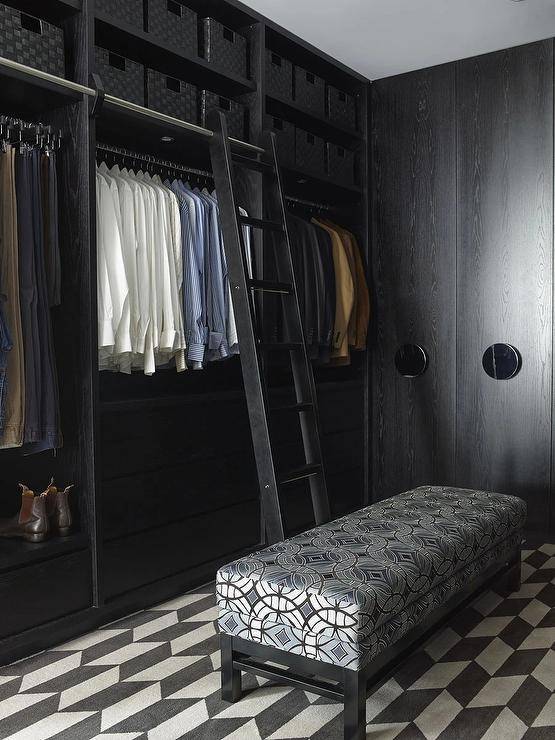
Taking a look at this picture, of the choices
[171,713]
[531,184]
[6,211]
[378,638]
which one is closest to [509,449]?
[531,184]

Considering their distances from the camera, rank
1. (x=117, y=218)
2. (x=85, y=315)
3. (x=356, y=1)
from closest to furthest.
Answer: (x=85, y=315), (x=117, y=218), (x=356, y=1)

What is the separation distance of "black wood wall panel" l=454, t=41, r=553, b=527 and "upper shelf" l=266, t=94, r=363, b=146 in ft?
2.13

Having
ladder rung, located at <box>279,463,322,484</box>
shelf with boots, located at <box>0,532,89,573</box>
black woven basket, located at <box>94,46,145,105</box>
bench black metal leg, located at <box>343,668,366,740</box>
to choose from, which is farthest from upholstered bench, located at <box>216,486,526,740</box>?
black woven basket, located at <box>94,46,145,105</box>

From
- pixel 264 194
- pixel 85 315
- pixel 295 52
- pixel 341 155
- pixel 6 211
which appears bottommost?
pixel 85 315

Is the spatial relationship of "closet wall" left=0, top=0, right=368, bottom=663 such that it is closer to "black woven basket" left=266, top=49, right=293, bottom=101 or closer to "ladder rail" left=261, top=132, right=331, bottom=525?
"black woven basket" left=266, top=49, right=293, bottom=101

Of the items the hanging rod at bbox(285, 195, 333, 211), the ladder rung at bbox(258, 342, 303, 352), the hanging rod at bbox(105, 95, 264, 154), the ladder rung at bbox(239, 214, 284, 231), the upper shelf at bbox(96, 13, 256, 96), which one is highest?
the upper shelf at bbox(96, 13, 256, 96)

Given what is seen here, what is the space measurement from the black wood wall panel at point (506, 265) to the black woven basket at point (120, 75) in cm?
196

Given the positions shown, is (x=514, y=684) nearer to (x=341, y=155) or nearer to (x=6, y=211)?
(x=6, y=211)

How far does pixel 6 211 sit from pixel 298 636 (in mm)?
1661

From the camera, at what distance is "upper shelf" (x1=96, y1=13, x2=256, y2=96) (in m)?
2.84

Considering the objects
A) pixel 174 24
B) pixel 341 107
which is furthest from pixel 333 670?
pixel 341 107

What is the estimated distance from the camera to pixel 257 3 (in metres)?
3.37

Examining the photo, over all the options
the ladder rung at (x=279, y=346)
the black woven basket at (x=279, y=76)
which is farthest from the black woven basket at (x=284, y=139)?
the ladder rung at (x=279, y=346)

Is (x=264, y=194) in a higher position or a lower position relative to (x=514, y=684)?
higher
